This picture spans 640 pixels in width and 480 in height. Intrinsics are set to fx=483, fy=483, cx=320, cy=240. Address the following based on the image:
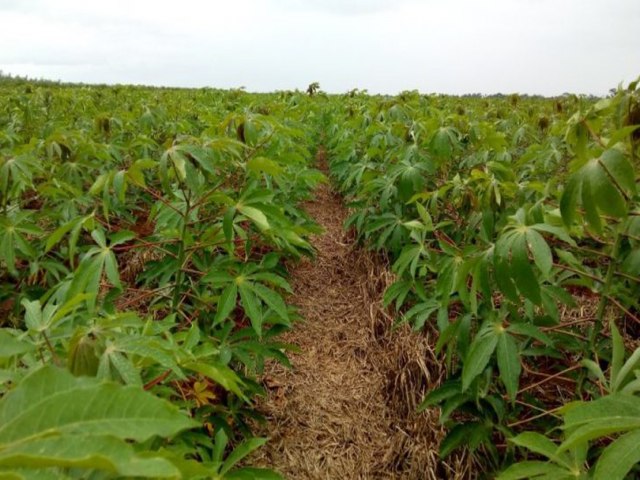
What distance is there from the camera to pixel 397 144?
3.57 m

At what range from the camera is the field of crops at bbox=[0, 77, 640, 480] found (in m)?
0.52

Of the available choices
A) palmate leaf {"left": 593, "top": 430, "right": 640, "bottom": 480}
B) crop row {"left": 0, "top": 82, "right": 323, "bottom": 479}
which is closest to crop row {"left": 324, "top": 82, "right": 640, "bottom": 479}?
palmate leaf {"left": 593, "top": 430, "right": 640, "bottom": 480}

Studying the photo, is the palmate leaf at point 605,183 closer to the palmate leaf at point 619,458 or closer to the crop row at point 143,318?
the palmate leaf at point 619,458

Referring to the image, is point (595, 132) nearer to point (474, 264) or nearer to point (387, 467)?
point (474, 264)

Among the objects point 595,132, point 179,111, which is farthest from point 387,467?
point 179,111

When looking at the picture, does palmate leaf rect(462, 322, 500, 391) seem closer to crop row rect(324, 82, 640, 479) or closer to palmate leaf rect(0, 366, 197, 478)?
crop row rect(324, 82, 640, 479)

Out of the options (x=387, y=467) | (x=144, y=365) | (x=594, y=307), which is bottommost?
(x=387, y=467)

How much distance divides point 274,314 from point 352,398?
2.10ft

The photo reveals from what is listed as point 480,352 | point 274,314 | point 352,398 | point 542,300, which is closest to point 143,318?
point 274,314

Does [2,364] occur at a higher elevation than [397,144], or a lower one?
lower

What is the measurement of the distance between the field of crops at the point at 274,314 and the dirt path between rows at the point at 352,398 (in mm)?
98

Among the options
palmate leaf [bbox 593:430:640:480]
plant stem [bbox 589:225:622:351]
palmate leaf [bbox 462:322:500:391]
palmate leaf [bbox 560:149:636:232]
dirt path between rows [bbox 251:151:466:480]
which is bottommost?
dirt path between rows [bbox 251:151:466:480]

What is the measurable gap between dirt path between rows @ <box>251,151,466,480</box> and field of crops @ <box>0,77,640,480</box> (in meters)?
0.10

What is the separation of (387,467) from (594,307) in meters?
1.33
